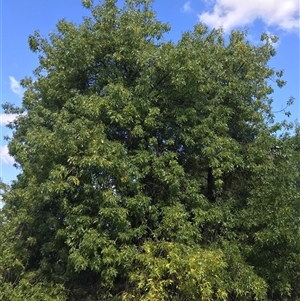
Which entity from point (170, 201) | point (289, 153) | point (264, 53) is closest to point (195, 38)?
point (264, 53)

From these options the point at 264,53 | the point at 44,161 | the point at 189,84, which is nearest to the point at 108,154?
the point at 44,161

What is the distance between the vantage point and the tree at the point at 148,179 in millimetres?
9500

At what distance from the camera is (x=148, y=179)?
1082cm

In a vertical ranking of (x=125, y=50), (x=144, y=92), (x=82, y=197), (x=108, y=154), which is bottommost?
(x=82, y=197)

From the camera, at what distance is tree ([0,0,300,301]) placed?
950 centimetres

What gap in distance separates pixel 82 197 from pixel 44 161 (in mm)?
1396

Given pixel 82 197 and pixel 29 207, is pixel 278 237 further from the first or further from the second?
pixel 29 207

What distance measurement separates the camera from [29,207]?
11.8 meters

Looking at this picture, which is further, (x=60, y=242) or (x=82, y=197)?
(x=60, y=242)

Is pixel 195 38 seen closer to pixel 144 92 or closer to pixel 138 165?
pixel 144 92

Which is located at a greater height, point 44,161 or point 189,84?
point 189,84

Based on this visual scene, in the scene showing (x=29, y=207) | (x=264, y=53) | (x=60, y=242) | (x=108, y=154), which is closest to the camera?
(x=108, y=154)

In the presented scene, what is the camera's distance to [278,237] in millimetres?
10328

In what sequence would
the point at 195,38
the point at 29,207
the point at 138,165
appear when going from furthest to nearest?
the point at 195,38
the point at 29,207
the point at 138,165
